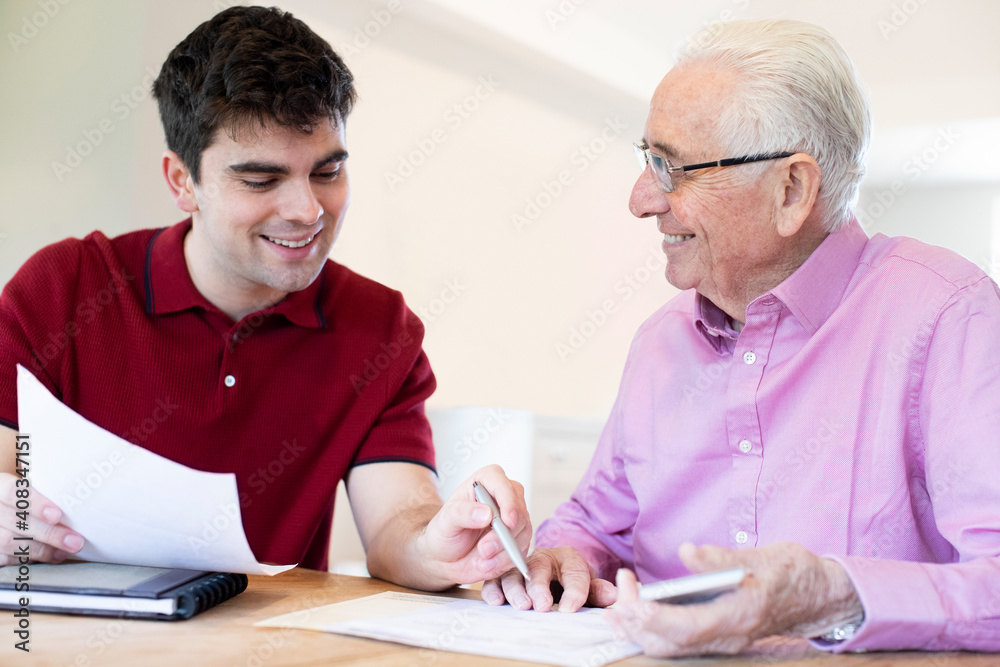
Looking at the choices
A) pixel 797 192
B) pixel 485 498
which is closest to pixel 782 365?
pixel 797 192

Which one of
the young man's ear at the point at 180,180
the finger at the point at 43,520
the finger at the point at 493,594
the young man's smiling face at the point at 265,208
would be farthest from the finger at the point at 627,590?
the young man's ear at the point at 180,180

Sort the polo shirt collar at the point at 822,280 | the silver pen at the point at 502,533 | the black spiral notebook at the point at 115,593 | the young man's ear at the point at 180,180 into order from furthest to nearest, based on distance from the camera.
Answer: the young man's ear at the point at 180,180
the polo shirt collar at the point at 822,280
the silver pen at the point at 502,533
the black spiral notebook at the point at 115,593

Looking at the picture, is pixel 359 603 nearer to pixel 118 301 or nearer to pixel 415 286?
pixel 118 301

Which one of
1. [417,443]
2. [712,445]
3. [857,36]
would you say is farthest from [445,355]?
[857,36]

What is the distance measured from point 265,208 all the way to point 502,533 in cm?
76

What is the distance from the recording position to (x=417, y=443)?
1.50 m

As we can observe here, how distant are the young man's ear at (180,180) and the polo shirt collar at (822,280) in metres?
1.02

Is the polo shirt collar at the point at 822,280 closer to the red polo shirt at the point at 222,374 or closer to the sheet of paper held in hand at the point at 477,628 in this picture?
the sheet of paper held in hand at the point at 477,628

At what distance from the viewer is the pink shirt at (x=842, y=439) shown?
35.5 inches

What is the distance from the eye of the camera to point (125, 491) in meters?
0.96

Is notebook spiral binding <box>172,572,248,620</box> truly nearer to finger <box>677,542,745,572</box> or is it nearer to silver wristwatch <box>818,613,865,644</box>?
finger <box>677,542,745,572</box>

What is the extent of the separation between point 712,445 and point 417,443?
1.75 ft

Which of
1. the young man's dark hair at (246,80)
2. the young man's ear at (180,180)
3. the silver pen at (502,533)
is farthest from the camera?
the young man's ear at (180,180)

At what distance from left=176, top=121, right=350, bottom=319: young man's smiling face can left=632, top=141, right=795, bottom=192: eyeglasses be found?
0.54 m
